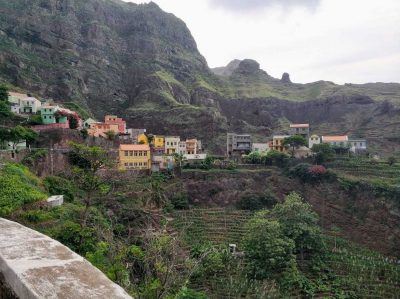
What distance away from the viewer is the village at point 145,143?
131 ft

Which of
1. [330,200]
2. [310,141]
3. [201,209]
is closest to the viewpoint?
[201,209]

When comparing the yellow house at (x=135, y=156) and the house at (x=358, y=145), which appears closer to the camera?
the yellow house at (x=135, y=156)

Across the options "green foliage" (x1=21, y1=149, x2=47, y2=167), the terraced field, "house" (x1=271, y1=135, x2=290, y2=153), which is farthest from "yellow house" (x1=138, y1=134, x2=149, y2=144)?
"green foliage" (x1=21, y1=149, x2=47, y2=167)

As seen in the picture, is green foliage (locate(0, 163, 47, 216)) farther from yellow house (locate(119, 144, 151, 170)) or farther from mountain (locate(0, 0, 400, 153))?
mountain (locate(0, 0, 400, 153))

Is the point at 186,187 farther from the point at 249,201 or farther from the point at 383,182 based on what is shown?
the point at 383,182

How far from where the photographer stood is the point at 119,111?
224 ft

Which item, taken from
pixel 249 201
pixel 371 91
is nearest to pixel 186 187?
pixel 249 201

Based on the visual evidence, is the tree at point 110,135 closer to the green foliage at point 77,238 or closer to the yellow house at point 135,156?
the yellow house at point 135,156

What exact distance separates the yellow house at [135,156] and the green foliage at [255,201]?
436 inches

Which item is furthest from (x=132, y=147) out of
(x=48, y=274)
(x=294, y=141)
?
(x=48, y=274)

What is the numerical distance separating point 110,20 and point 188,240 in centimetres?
7016

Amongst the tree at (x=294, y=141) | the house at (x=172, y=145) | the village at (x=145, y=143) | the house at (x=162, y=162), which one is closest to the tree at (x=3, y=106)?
the village at (x=145, y=143)

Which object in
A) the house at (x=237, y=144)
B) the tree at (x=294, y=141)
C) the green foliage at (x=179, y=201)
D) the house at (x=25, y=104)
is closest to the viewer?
the green foliage at (x=179, y=201)

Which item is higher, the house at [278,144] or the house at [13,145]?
the house at [13,145]
